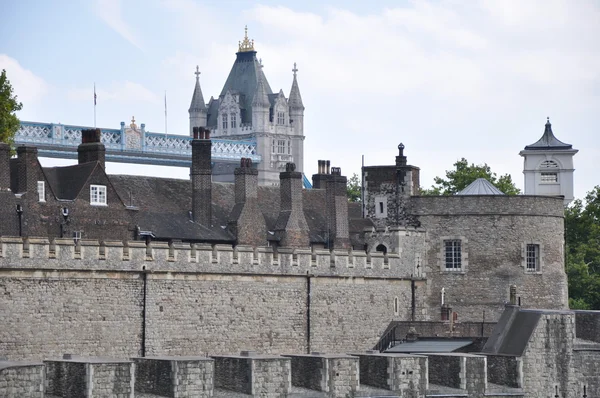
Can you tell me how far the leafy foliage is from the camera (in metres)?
89.2

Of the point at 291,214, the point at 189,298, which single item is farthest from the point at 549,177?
the point at 189,298

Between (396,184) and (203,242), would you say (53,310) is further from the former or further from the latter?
(396,184)

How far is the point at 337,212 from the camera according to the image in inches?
2854

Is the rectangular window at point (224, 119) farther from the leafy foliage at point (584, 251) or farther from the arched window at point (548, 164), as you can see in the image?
the leafy foliage at point (584, 251)

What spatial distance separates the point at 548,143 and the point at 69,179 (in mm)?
46818

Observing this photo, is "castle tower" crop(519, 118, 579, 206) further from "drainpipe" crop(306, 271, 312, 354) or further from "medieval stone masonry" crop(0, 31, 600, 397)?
"drainpipe" crop(306, 271, 312, 354)

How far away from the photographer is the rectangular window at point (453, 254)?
236 feet

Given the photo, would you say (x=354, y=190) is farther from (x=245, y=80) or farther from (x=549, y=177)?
(x=245, y=80)

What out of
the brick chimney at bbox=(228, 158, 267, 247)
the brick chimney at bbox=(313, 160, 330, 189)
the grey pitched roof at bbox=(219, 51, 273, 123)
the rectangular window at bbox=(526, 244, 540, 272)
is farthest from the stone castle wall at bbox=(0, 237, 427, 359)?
the grey pitched roof at bbox=(219, 51, 273, 123)

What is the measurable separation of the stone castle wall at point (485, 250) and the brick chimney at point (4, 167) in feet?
60.9

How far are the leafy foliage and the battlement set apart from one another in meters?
20.2

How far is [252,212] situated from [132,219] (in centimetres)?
589

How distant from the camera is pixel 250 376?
4744 cm

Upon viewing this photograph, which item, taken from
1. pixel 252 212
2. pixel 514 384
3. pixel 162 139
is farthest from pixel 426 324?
pixel 162 139
